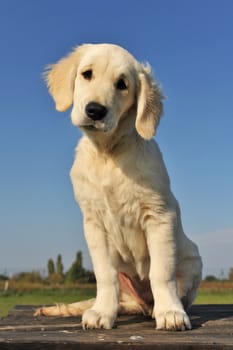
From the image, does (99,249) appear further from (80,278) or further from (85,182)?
(80,278)

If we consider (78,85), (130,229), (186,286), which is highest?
(78,85)

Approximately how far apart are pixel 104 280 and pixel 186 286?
2.26ft

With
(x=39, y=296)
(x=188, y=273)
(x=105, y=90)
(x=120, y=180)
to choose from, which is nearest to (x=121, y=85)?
(x=105, y=90)

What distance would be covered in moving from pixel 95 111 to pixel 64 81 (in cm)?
65

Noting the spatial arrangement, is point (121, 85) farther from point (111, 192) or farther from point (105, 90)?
point (111, 192)

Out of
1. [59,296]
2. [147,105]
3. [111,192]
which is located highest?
[147,105]

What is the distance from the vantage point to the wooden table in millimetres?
3094

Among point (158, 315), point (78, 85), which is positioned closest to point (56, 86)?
point (78, 85)

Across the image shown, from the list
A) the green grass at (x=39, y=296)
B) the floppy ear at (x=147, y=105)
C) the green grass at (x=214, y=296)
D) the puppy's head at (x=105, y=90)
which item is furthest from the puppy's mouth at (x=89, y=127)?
the green grass at (x=214, y=296)

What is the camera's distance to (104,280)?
3.96m

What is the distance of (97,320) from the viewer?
375cm

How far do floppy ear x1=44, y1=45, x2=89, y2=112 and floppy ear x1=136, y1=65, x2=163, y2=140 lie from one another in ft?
1.52

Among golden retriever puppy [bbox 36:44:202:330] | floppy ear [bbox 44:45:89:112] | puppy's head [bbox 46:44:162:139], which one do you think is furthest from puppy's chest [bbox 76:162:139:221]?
floppy ear [bbox 44:45:89:112]

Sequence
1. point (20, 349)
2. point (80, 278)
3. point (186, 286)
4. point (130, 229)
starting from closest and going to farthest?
point (20, 349), point (130, 229), point (186, 286), point (80, 278)
